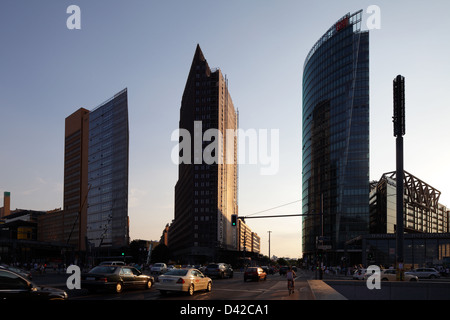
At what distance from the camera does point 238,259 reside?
15562 cm

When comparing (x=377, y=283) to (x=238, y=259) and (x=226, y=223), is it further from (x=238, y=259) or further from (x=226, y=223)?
(x=226, y=223)

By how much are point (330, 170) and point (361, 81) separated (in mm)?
27091

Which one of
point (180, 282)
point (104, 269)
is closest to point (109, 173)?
point (104, 269)

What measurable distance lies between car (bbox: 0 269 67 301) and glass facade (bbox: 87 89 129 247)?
441ft

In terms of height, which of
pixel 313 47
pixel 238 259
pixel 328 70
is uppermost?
pixel 313 47

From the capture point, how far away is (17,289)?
39.2ft

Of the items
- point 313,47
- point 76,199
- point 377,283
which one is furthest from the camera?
point 76,199

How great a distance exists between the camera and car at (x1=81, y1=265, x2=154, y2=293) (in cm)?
2245

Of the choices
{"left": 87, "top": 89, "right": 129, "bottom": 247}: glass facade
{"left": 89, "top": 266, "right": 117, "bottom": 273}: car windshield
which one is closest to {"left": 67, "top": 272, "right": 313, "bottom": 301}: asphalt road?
{"left": 89, "top": 266, "right": 117, "bottom": 273}: car windshield

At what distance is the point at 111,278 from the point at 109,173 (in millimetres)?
135369

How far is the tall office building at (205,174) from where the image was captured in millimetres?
155500

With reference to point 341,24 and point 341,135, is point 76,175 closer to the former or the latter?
point 341,135

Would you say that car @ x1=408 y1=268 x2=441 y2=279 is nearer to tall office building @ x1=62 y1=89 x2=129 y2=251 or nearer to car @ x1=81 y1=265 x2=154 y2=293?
car @ x1=81 y1=265 x2=154 y2=293
